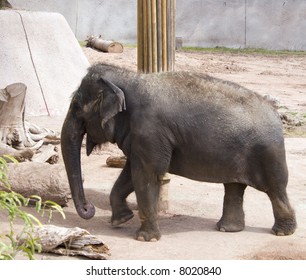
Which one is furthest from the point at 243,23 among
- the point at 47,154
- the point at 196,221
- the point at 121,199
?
the point at 121,199

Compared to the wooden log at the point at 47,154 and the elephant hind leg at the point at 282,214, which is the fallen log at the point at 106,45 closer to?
the wooden log at the point at 47,154

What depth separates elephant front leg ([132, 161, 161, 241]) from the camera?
587 centimetres

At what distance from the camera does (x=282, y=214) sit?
5938 mm

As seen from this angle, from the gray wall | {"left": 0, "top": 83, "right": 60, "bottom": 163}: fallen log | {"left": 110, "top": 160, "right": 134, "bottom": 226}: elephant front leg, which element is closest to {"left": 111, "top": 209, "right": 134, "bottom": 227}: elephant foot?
{"left": 110, "top": 160, "right": 134, "bottom": 226}: elephant front leg

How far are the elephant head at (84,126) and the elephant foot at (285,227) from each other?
56.5 inches

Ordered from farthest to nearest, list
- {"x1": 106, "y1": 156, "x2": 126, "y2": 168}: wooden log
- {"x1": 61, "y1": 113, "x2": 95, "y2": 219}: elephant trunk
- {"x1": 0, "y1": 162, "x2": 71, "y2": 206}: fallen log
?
{"x1": 106, "y1": 156, "x2": 126, "y2": 168}: wooden log < {"x1": 0, "y1": 162, "x2": 71, "y2": 206}: fallen log < {"x1": 61, "y1": 113, "x2": 95, "y2": 219}: elephant trunk

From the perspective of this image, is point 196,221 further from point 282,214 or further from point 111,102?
point 111,102

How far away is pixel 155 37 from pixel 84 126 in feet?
3.68

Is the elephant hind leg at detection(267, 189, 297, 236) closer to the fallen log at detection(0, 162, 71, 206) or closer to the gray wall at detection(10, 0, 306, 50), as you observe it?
the fallen log at detection(0, 162, 71, 206)

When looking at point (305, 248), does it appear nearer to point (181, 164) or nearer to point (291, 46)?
point (181, 164)

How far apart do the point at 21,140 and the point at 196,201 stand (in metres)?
2.26

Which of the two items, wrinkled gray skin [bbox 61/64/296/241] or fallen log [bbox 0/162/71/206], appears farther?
fallen log [bbox 0/162/71/206]

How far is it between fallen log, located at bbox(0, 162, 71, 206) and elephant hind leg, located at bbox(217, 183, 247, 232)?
1.34 metres

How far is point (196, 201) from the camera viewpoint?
23.1ft
